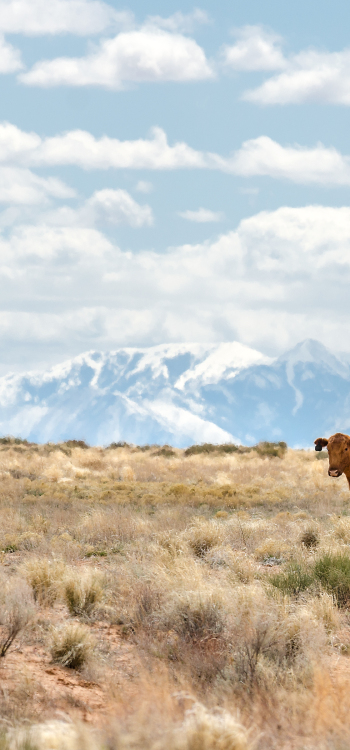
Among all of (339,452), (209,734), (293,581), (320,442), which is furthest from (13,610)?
(320,442)

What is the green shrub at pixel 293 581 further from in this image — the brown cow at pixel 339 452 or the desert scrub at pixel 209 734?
the desert scrub at pixel 209 734

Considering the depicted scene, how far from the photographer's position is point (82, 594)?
8.41 metres

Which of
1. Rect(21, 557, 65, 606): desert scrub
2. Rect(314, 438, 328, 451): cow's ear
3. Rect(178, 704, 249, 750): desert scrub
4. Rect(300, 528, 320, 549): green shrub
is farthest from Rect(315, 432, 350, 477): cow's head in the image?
Rect(178, 704, 249, 750): desert scrub

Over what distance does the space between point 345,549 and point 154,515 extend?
6.84 metres

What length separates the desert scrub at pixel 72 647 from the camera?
6707mm

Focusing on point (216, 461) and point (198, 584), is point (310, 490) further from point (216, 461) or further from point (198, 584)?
point (198, 584)

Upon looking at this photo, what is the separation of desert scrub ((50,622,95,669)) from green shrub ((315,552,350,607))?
339 centimetres

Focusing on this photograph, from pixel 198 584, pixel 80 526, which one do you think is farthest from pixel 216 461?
pixel 198 584

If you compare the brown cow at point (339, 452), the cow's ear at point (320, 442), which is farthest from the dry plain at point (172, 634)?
the cow's ear at point (320, 442)

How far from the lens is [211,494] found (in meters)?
20.7

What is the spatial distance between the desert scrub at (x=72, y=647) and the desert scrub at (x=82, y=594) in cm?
129

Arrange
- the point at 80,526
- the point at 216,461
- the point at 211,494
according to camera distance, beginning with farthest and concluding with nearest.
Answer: the point at 216,461
the point at 211,494
the point at 80,526

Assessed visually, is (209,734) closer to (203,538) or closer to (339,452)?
(339,452)

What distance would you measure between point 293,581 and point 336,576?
618 millimetres
